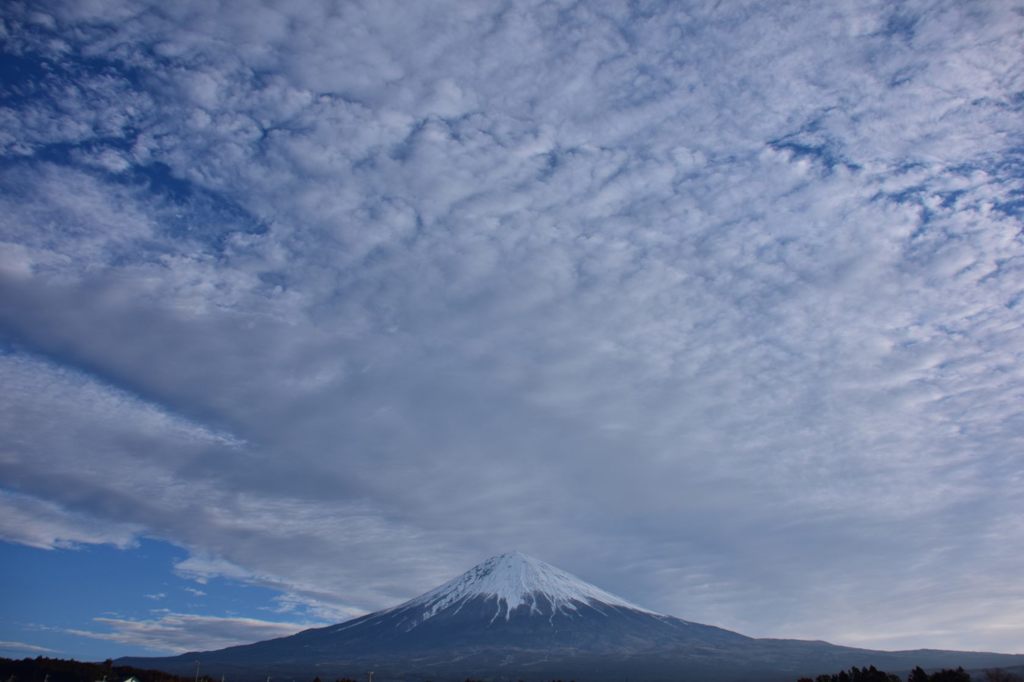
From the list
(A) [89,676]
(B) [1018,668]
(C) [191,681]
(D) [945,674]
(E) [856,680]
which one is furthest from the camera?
(B) [1018,668]

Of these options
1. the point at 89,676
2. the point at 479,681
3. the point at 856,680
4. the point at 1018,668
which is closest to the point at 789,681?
the point at 1018,668

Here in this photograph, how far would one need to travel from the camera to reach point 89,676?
123 meters

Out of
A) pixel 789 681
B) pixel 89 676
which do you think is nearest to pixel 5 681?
pixel 89 676

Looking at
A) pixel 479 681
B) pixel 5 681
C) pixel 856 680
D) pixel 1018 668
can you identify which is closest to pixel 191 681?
pixel 5 681

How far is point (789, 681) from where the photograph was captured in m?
196

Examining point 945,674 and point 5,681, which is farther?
point 5,681

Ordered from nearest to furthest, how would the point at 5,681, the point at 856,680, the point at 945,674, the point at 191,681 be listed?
the point at 945,674
the point at 856,680
the point at 5,681
the point at 191,681

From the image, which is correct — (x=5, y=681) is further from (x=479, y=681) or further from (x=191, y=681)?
(x=479, y=681)

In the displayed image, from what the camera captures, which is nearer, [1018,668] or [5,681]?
[5,681]

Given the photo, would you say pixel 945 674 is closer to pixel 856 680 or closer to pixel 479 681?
pixel 856 680

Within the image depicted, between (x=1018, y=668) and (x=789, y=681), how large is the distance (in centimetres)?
5370

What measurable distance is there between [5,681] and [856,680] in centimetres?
12145

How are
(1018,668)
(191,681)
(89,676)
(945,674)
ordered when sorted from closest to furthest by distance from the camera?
(945,674), (89,676), (191,681), (1018,668)

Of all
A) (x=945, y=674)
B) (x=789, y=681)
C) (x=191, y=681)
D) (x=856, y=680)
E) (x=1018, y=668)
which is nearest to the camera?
(x=945, y=674)
